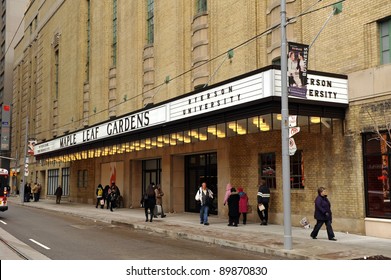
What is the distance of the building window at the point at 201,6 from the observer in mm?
23969

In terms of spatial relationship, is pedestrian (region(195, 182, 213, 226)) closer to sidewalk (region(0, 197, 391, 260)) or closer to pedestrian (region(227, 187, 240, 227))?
sidewalk (region(0, 197, 391, 260))

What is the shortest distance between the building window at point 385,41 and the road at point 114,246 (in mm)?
7786

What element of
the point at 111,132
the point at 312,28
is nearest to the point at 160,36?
the point at 111,132

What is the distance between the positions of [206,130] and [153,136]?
10.2 ft

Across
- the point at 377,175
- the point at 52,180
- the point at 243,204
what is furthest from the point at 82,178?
the point at 377,175

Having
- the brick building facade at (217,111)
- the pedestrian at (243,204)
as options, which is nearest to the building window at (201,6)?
the brick building facade at (217,111)

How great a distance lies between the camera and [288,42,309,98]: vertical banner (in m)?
12.6

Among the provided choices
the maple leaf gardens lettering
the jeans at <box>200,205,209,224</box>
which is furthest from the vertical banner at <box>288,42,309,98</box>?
the maple leaf gardens lettering

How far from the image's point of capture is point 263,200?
1777 cm

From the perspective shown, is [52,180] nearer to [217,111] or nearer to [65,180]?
[65,180]

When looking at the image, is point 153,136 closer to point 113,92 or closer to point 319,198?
point 319,198

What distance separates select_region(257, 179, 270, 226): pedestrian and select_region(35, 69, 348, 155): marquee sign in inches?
158

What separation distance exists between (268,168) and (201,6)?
10569mm

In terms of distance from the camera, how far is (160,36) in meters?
27.6
